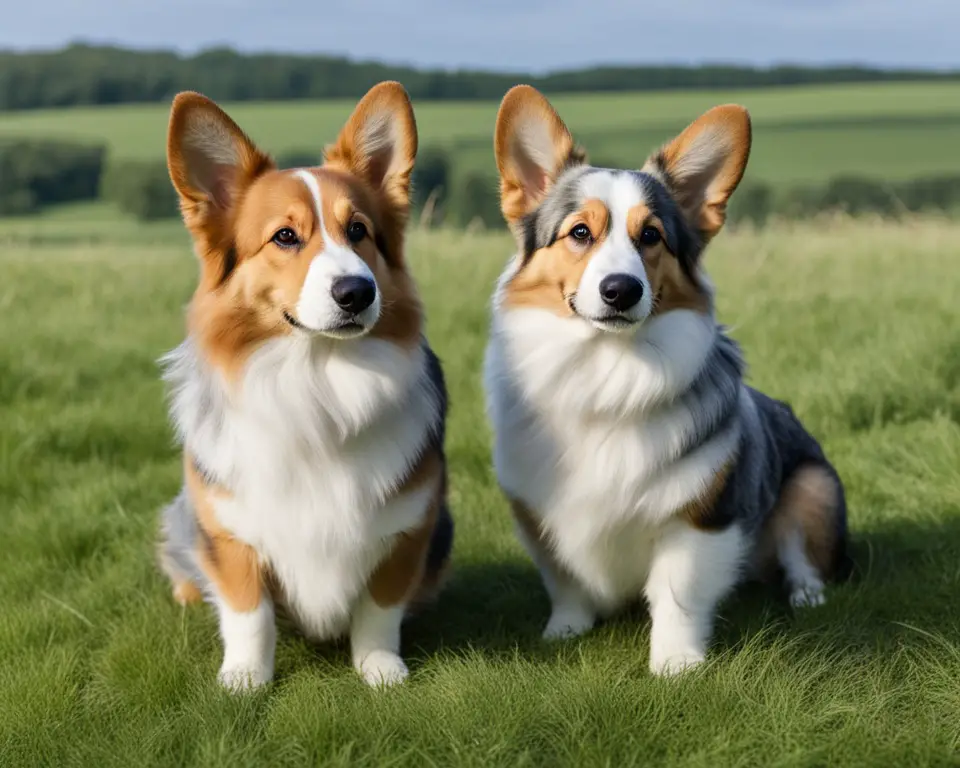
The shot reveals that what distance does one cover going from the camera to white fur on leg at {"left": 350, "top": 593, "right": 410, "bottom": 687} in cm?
339

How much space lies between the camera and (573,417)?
11.1 feet

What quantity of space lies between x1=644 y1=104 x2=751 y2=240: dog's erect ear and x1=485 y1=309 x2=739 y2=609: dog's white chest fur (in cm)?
45

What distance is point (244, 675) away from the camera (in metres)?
3.24

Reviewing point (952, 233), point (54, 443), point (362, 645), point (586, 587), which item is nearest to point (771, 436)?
point (586, 587)

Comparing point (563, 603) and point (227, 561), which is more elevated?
point (227, 561)

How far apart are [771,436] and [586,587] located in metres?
1.03

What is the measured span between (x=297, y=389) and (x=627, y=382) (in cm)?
110

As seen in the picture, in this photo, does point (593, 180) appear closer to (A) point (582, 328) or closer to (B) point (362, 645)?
(A) point (582, 328)

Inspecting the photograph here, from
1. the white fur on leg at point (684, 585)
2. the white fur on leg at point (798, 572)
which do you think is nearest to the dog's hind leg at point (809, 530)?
the white fur on leg at point (798, 572)

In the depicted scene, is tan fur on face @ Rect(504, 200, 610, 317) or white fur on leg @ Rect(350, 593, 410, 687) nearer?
tan fur on face @ Rect(504, 200, 610, 317)

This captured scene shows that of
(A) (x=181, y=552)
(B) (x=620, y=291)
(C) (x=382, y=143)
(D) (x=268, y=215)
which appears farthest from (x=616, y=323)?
(A) (x=181, y=552)

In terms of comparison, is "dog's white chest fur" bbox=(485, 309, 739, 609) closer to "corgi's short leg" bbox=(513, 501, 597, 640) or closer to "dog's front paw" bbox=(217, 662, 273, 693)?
"corgi's short leg" bbox=(513, 501, 597, 640)

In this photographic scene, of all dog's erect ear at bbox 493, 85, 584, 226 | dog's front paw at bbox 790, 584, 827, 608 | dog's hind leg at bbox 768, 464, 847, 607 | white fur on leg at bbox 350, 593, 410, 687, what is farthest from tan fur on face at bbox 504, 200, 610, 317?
dog's front paw at bbox 790, 584, 827, 608

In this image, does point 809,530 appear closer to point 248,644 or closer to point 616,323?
point 616,323
